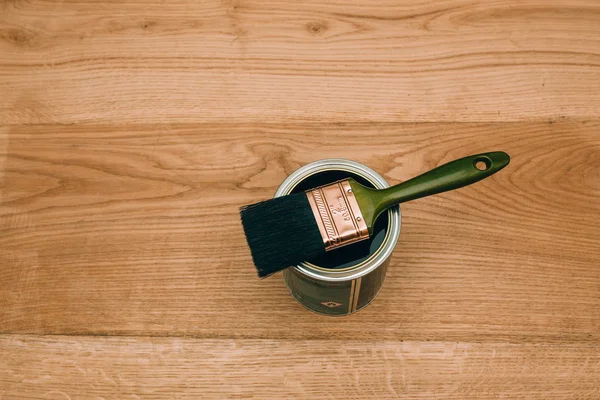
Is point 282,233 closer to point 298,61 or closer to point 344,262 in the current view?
point 344,262

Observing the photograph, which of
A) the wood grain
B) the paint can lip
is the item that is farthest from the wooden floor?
the paint can lip

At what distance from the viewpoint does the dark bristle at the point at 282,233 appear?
23.2 inches

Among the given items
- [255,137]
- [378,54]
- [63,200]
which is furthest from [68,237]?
[378,54]

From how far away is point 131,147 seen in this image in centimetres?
82

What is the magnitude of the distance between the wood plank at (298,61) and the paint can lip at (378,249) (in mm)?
184

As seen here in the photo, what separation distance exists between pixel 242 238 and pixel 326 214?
0.64 ft

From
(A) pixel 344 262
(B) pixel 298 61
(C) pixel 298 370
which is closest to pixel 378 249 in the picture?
(A) pixel 344 262

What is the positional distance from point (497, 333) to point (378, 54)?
16.9 inches

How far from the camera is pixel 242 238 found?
0.76 meters

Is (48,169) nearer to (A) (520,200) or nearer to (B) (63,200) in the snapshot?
(B) (63,200)

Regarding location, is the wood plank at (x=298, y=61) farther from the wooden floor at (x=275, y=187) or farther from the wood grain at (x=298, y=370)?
the wood grain at (x=298, y=370)

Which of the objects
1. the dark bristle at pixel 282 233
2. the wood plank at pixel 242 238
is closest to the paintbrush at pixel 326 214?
the dark bristle at pixel 282 233

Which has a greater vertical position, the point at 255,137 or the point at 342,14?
the point at 342,14

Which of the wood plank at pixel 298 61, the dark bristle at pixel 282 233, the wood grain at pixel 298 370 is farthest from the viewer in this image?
the wood plank at pixel 298 61
